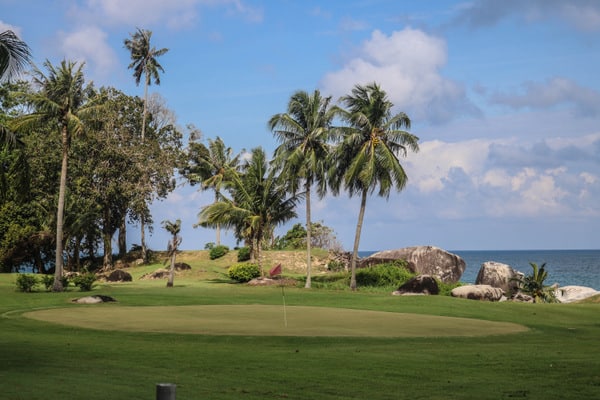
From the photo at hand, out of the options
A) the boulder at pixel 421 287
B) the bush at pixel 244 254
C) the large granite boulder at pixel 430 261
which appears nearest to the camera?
the boulder at pixel 421 287

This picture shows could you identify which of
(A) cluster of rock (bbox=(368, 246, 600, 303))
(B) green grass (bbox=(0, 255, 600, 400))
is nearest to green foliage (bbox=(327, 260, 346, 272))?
(A) cluster of rock (bbox=(368, 246, 600, 303))

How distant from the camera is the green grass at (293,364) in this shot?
41.7 feet

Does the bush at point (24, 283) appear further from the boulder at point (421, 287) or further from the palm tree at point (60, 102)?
the boulder at point (421, 287)

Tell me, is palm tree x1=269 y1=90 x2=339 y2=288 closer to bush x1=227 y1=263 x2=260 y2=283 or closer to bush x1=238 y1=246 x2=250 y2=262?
bush x1=227 y1=263 x2=260 y2=283

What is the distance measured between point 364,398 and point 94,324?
1521 centimetres

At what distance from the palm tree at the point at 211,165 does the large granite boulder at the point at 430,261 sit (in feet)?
91.4

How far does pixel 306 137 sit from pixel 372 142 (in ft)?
17.7

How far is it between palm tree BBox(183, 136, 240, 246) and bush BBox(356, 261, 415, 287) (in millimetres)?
28406

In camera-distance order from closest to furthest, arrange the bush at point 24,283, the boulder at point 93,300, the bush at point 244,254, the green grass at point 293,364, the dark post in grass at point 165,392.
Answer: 1. the dark post in grass at point 165,392
2. the green grass at point 293,364
3. the boulder at point 93,300
4. the bush at point 24,283
5. the bush at point 244,254

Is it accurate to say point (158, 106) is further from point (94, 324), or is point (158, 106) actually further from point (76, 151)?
point (94, 324)

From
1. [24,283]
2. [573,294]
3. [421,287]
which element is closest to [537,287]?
[573,294]

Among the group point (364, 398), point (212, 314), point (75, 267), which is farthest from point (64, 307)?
point (75, 267)

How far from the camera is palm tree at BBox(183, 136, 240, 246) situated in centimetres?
8706

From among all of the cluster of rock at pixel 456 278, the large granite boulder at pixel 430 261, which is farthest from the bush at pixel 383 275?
the cluster of rock at pixel 456 278
